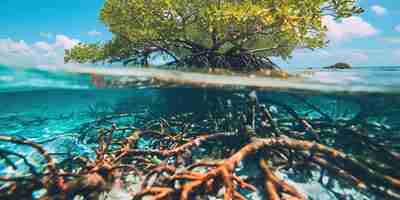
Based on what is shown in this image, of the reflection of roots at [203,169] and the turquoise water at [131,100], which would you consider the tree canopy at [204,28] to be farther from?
the reflection of roots at [203,169]

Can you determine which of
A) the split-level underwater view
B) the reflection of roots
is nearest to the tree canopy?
the split-level underwater view

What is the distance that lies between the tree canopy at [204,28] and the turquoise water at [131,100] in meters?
1.21

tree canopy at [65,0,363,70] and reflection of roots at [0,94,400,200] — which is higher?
tree canopy at [65,0,363,70]

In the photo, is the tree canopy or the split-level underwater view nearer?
the split-level underwater view

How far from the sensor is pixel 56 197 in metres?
3.18

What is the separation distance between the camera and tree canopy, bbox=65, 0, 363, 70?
900 cm

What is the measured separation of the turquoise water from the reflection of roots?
6.20ft

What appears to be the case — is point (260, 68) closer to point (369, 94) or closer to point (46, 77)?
point (369, 94)

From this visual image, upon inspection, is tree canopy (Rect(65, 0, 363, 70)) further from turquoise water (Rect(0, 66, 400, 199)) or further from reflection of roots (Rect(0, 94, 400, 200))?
reflection of roots (Rect(0, 94, 400, 200))

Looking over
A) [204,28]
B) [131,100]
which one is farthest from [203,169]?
[131,100]

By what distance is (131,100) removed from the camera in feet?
53.6

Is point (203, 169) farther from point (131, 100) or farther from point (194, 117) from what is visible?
point (131, 100)

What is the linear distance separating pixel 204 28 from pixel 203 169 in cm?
587

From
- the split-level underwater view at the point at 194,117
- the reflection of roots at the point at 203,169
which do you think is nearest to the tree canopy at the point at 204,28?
the split-level underwater view at the point at 194,117
